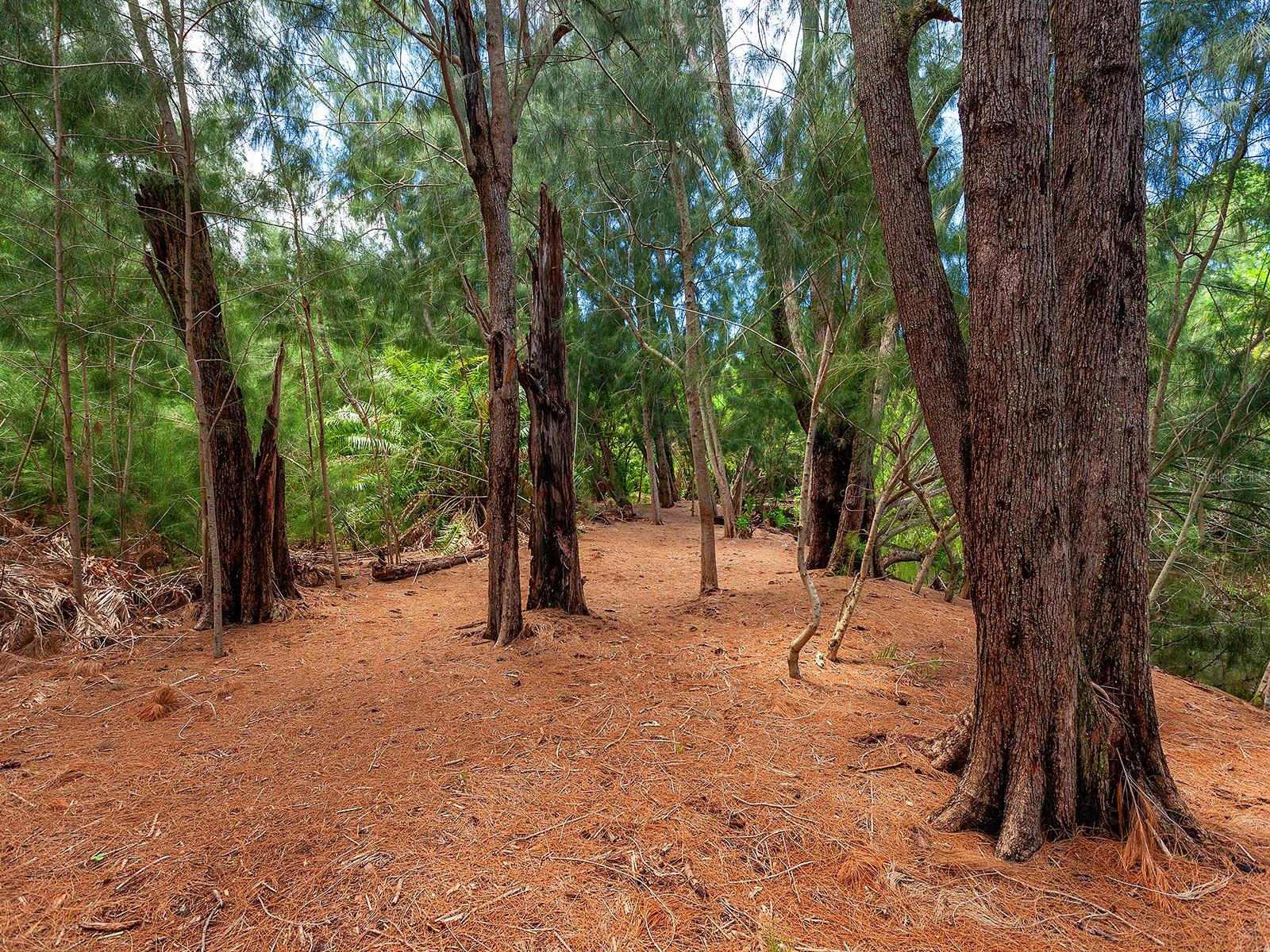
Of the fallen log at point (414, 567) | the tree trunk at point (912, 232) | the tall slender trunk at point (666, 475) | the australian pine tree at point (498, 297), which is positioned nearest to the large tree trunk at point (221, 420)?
the fallen log at point (414, 567)

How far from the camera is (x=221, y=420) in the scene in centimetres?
477

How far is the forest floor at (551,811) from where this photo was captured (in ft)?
5.99

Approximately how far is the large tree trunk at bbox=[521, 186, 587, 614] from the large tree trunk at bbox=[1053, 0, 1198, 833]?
3.21 m

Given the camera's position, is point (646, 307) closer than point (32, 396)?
No

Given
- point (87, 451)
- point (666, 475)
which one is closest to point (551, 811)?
point (87, 451)

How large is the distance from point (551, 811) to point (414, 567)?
5.25 m

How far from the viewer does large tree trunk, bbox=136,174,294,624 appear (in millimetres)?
4531

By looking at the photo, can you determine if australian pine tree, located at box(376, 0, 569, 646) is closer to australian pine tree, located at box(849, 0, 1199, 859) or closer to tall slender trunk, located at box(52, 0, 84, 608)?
tall slender trunk, located at box(52, 0, 84, 608)

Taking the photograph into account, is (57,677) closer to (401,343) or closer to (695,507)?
(401,343)

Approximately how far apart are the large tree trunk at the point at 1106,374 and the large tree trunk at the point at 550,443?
10.5 feet

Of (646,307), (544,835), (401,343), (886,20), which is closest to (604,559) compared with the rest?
(646,307)

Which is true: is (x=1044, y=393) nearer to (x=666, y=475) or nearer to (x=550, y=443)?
(x=550, y=443)

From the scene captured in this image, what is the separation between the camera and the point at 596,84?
6238 millimetres

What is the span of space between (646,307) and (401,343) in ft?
14.5
